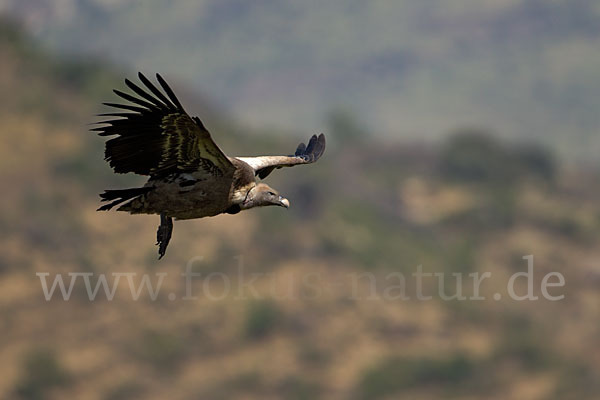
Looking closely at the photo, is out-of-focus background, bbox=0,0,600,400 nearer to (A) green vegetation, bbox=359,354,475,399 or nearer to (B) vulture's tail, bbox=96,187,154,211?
(A) green vegetation, bbox=359,354,475,399

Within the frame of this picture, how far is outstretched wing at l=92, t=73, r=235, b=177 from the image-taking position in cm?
1351

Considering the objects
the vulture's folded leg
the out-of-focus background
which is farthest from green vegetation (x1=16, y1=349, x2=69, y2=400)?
the vulture's folded leg

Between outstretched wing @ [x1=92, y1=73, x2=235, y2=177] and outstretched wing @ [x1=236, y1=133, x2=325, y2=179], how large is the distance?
1312 mm

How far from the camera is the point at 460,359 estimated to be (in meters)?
56.1

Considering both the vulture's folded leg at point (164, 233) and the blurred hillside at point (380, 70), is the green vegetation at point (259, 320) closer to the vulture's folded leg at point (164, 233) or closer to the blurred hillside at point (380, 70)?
the vulture's folded leg at point (164, 233)

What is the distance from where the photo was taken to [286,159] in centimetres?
1596

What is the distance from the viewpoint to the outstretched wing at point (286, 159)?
15531mm

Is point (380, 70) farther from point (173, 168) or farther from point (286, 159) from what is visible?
point (173, 168)

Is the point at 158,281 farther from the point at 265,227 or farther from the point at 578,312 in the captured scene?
the point at 578,312

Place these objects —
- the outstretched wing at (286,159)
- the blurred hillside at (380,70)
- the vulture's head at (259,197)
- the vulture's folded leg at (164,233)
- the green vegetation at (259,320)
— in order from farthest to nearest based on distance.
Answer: the blurred hillside at (380,70) < the green vegetation at (259,320) < the outstretched wing at (286,159) < the vulture's folded leg at (164,233) < the vulture's head at (259,197)

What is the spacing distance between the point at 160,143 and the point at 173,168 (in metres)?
0.37

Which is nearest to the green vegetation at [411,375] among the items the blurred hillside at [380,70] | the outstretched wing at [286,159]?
the outstretched wing at [286,159]

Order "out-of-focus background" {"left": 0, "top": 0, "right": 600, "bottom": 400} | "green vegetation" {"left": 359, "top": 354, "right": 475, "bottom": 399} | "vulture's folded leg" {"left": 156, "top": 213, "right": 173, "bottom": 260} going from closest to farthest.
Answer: "vulture's folded leg" {"left": 156, "top": 213, "right": 173, "bottom": 260}, "green vegetation" {"left": 359, "top": 354, "right": 475, "bottom": 399}, "out-of-focus background" {"left": 0, "top": 0, "right": 600, "bottom": 400}

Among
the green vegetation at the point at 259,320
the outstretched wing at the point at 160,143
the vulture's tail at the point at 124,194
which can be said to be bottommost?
the green vegetation at the point at 259,320
